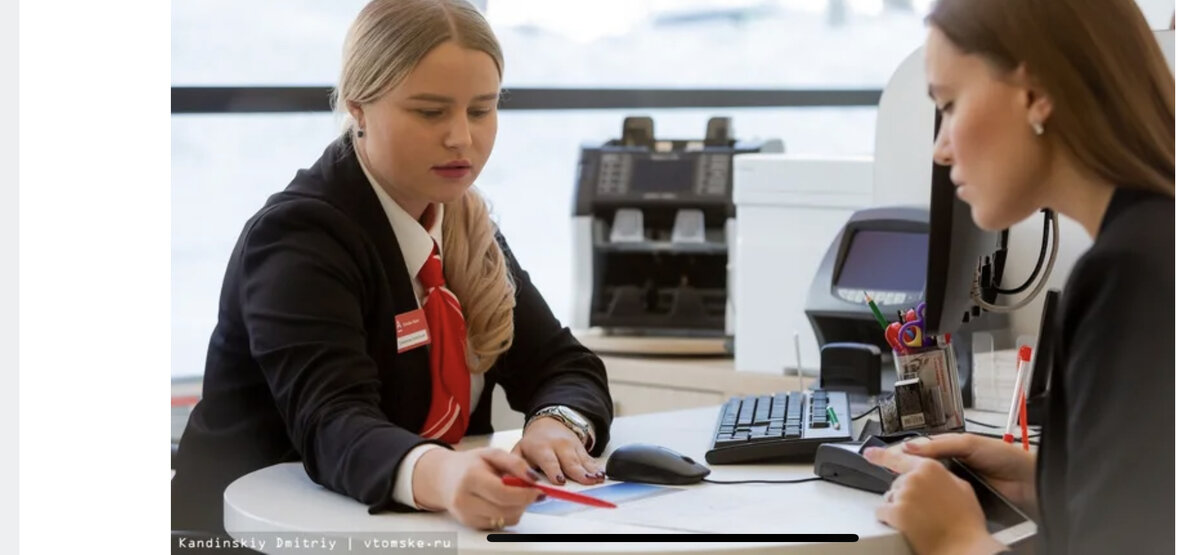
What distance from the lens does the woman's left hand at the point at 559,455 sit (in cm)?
142

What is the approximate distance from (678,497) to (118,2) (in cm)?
68

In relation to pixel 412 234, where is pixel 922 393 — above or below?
below

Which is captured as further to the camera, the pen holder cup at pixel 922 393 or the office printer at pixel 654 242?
the office printer at pixel 654 242

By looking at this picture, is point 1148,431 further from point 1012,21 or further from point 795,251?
point 795,251

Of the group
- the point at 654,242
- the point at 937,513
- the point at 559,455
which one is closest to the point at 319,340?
the point at 559,455

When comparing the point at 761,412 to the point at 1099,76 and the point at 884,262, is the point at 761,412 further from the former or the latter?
the point at 1099,76

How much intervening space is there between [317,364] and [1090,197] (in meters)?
0.74

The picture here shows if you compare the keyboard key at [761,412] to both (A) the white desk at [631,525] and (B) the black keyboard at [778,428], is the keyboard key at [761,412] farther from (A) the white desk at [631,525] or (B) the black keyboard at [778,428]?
(A) the white desk at [631,525]

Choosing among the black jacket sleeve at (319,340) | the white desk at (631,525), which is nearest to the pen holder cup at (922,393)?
the white desk at (631,525)

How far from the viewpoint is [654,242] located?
2.80 metres

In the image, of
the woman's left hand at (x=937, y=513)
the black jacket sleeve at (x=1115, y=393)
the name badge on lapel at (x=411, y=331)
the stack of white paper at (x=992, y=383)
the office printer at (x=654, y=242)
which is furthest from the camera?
the office printer at (x=654, y=242)

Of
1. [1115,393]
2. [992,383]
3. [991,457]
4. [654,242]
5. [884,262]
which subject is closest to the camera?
[1115,393]

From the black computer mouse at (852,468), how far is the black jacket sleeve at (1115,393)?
0.89 ft

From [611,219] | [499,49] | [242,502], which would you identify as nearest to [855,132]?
[611,219]
